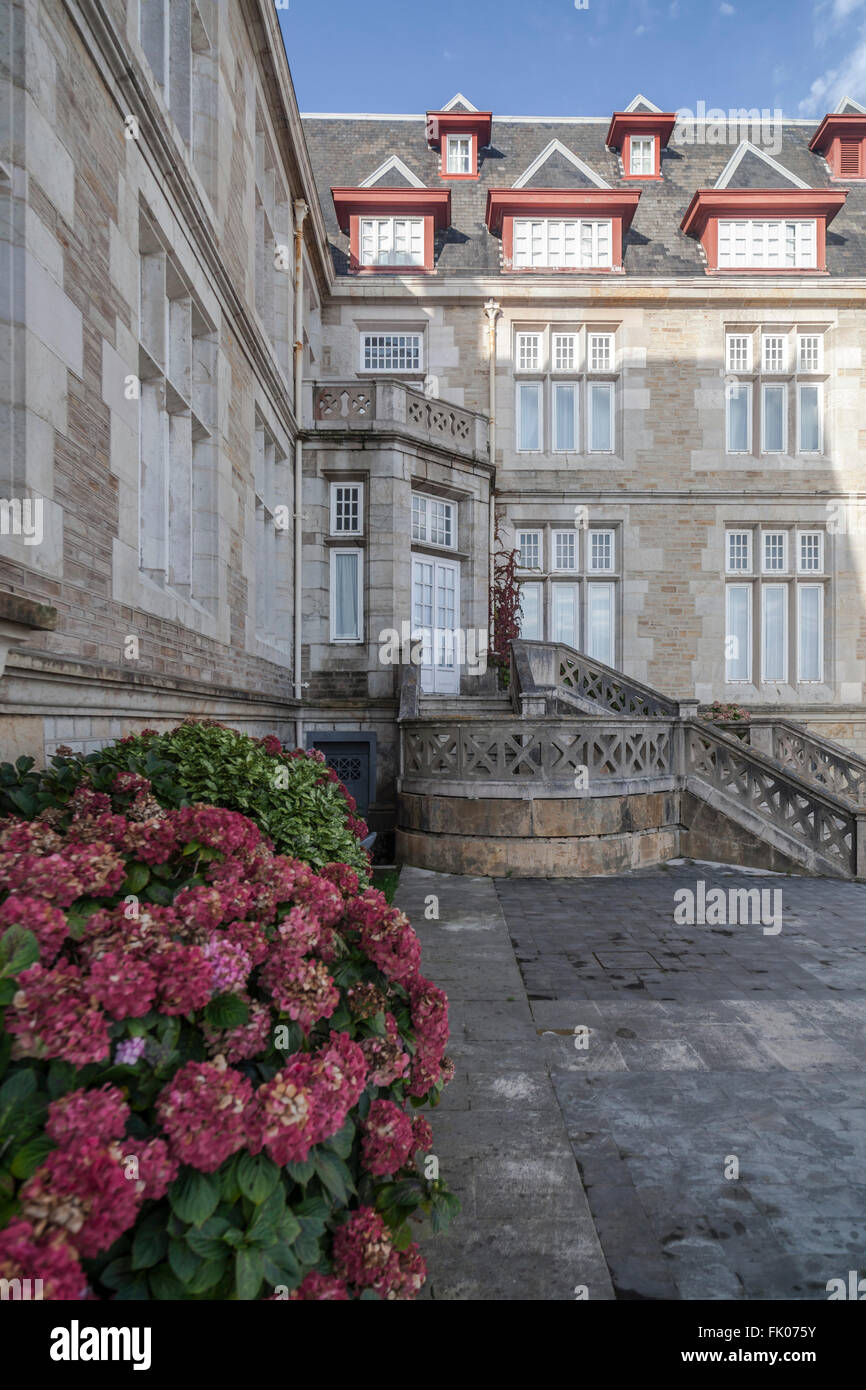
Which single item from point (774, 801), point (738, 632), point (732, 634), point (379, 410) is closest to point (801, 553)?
point (738, 632)

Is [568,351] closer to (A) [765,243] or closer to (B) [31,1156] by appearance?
(A) [765,243]

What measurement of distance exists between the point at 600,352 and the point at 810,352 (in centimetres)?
464

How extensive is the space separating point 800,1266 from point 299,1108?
77.7 inches

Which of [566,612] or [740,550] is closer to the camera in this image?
[740,550]

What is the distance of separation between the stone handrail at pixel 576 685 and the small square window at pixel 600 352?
752cm

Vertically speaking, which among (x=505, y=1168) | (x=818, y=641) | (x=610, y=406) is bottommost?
(x=505, y=1168)

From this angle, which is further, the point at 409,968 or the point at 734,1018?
the point at 734,1018

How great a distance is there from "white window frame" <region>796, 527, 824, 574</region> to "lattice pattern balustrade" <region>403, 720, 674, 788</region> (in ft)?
27.7

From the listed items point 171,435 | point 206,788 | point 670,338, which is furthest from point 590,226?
point 206,788

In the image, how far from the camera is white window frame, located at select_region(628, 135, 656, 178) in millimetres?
17875

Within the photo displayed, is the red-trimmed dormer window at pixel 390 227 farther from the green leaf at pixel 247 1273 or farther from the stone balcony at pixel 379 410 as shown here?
the green leaf at pixel 247 1273

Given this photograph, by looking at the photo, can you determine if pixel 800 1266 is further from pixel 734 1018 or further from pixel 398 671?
pixel 398 671

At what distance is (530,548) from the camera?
16094 millimetres

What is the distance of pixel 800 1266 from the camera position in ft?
8.09
